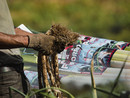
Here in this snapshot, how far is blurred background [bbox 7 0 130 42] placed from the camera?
5633mm

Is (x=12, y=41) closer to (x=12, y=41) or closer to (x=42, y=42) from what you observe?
(x=12, y=41)

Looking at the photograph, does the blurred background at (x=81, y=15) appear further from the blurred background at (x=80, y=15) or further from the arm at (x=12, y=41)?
the arm at (x=12, y=41)

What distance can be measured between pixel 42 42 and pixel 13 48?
23cm

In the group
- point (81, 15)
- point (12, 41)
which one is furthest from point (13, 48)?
point (81, 15)

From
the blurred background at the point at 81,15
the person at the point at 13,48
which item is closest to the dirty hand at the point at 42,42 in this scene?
the person at the point at 13,48

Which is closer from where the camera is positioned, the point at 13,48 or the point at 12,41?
the point at 12,41

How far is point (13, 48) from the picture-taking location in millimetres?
1607

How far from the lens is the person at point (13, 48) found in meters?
1.49

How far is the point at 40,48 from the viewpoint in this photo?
1.52 metres

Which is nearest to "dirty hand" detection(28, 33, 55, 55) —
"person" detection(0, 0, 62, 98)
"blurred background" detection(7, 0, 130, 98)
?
"person" detection(0, 0, 62, 98)

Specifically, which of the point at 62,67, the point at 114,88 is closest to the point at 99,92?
the point at 114,88

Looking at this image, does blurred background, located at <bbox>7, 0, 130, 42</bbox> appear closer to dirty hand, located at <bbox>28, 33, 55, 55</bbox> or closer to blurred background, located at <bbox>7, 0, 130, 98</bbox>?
blurred background, located at <bbox>7, 0, 130, 98</bbox>

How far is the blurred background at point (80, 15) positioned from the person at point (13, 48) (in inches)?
146

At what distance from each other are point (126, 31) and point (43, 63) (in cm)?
422
